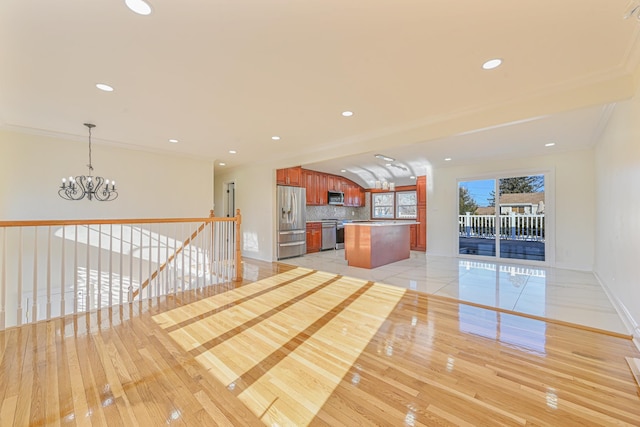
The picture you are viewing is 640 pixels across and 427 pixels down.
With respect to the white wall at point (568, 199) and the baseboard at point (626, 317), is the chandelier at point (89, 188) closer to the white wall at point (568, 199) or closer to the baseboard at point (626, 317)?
the baseboard at point (626, 317)

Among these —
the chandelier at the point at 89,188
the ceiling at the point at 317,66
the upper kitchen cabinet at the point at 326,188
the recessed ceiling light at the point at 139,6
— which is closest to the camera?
the recessed ceiling light at the point at 139,6

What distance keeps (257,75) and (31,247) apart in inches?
183

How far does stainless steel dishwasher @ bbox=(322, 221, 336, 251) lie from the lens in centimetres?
805

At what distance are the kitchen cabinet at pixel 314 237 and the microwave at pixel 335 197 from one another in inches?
39.0

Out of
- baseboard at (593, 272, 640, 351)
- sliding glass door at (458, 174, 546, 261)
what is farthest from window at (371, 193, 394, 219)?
baseboard at (593, 272, 640, 351)

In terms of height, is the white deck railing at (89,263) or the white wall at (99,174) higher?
the white wall at (99,174)

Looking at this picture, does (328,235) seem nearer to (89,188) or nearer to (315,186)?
(315,186)

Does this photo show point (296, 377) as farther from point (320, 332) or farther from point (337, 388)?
point (320, 332)

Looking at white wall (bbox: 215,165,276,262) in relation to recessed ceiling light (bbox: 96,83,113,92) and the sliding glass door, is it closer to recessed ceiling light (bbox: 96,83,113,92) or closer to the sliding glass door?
recessed ceiling light (bbox: 96,83,113,92)

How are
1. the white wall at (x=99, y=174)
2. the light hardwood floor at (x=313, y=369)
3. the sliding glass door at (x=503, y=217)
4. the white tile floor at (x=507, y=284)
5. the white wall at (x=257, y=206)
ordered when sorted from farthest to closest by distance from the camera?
the white wall at (x=257, y=206), the sliding glass door at (x=503, y=217), the white wall at (x=99, y=174), the white tile floor at (x=507, y=284), the light hardwood floor at (x=313, y=369)

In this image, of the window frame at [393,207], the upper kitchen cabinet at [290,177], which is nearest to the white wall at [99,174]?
the upper kitchen cabinet at [290,177]

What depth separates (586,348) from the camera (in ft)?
7.48

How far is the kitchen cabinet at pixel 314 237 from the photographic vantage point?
7.60m

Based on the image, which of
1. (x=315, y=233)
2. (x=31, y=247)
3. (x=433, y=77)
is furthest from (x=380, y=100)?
(x=31, y=247)
